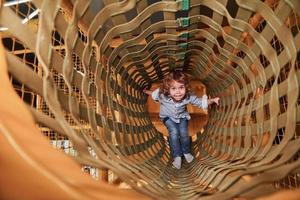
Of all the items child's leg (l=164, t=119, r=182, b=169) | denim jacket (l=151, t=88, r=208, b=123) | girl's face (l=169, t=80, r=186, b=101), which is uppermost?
girl's face (l=169, t=80, r=186, b=101)

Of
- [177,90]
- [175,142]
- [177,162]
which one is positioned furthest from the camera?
[177,90]

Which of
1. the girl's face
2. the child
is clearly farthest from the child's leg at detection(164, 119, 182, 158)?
the girl's face

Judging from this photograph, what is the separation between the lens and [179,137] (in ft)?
5.21

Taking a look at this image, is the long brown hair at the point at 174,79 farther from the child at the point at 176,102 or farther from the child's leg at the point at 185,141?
the child's leg at the point at 185,141

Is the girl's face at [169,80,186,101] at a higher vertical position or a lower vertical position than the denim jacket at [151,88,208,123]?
higher

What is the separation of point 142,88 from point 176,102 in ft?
0.63

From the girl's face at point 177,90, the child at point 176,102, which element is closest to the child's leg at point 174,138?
the child at point 176,102

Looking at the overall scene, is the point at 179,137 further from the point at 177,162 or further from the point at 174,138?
the point at 177,162

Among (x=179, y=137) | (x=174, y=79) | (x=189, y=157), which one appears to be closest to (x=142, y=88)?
(x=174, y=79)

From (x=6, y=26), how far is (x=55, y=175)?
262 mm

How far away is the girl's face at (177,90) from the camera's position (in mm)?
1637

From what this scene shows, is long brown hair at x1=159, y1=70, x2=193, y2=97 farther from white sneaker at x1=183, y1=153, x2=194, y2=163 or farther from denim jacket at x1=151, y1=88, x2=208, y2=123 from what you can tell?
white sneaker at x1=183, y1=153, x2=194, y2=163

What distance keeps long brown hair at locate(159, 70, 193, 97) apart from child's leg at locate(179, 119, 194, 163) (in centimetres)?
15

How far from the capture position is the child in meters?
1.61
